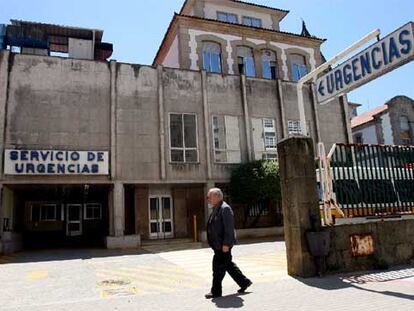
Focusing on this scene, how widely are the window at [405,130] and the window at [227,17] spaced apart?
19867mm

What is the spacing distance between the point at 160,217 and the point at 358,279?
46.2 ft

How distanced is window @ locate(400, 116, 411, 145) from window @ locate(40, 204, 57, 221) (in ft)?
97.9

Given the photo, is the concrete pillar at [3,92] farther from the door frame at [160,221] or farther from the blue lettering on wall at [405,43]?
the blue lettering on wall at [405,43]

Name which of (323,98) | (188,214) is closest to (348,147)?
(323,98)

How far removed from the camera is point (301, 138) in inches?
298

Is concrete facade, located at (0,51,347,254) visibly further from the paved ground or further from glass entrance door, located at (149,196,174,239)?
the paved ground

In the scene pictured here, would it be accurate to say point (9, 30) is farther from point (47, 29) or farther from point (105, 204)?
point (105, 204)

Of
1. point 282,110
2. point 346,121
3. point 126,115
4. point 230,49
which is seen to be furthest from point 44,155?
point 346,121

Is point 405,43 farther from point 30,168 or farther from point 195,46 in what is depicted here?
point 195,46

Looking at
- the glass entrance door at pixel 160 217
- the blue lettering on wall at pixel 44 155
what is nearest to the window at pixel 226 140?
the glass entrance door at pixel 160 217

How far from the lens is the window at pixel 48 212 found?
73.7 ft

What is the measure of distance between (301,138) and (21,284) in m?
6.21

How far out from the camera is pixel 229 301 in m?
5.50

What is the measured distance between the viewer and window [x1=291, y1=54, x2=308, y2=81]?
24688 millimetres
